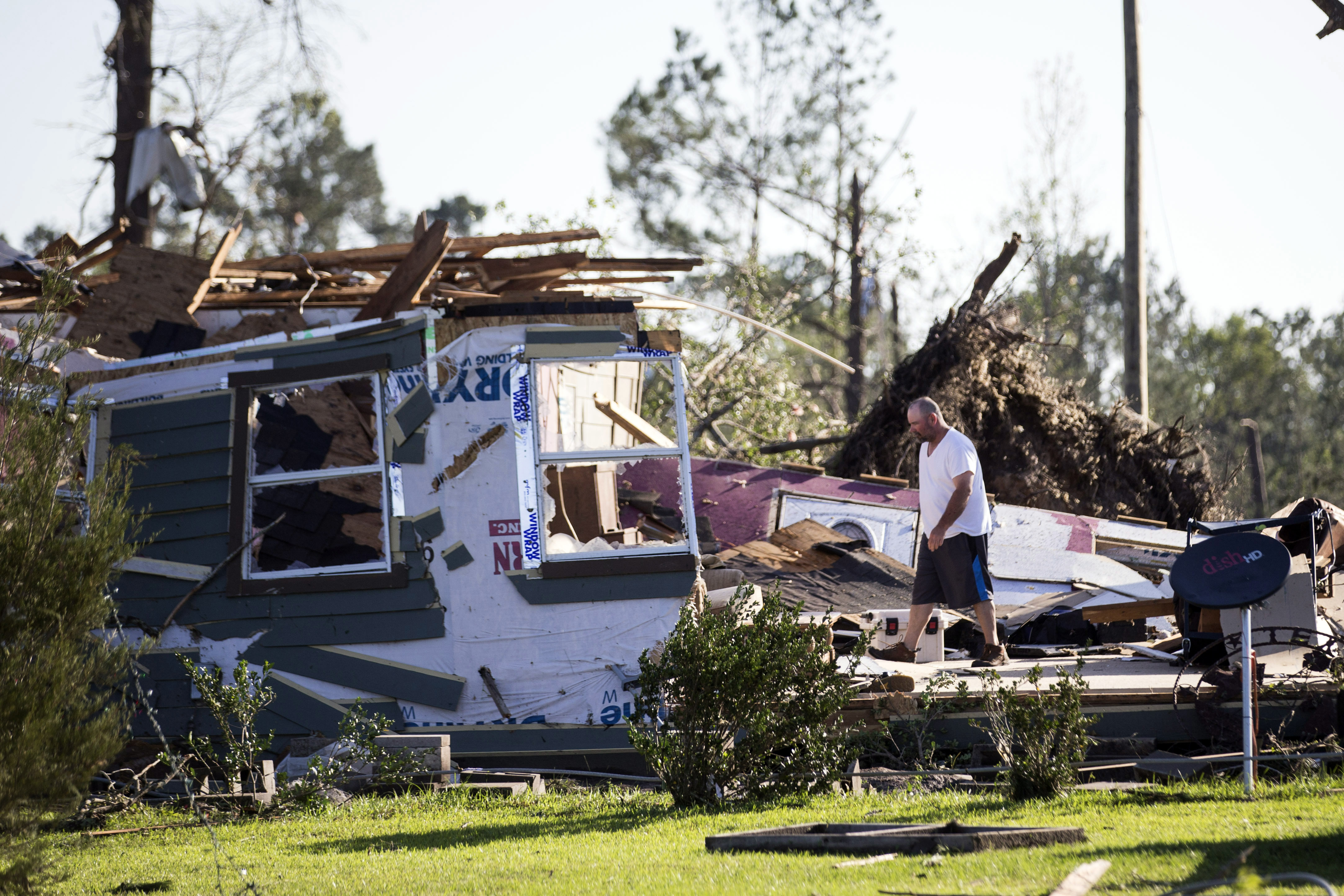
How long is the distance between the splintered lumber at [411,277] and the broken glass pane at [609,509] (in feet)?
4.92

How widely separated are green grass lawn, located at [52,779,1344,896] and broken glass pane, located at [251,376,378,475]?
10.5 feet

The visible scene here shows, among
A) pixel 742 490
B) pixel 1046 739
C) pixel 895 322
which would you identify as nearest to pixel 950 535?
pixel 1046 739

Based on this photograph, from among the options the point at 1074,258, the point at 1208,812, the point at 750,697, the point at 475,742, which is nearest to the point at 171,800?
the point at 475,742

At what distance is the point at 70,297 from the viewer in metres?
4.96

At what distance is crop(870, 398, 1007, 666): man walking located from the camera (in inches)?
315

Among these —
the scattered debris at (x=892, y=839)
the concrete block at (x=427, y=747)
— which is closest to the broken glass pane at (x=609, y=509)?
the concrete block at (x=427, y=747)

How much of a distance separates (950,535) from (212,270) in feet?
19.1

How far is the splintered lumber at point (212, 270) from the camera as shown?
29.4 ft

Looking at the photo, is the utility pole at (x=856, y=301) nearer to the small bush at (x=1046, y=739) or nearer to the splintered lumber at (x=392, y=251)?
the splintered lumber at (x=392, y=251)

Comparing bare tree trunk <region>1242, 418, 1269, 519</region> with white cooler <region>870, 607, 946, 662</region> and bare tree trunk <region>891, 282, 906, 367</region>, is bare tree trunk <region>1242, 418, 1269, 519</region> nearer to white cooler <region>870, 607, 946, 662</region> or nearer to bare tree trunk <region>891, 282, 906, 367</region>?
bare tree trunk <region>891, 282, 906, 367</region>

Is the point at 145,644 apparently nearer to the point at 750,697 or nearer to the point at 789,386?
the point at 750,697

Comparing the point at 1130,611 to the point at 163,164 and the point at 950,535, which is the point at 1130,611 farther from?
the point at 163,164

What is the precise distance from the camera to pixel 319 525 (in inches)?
362

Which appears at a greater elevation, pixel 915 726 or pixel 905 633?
pixel 905 633
